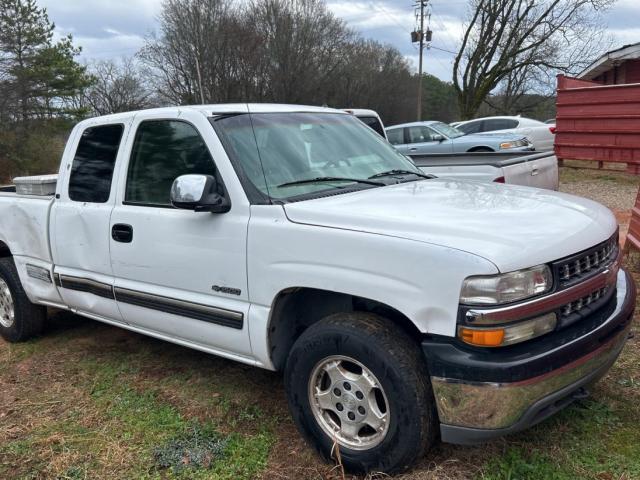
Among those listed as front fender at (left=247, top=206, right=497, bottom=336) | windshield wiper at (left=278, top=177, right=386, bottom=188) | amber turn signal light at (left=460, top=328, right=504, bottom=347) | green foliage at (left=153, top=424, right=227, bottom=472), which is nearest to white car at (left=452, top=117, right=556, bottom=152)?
windshield wiper at (left=278, top=177, right=386, bottom=188)

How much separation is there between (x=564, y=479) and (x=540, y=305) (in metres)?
0.90

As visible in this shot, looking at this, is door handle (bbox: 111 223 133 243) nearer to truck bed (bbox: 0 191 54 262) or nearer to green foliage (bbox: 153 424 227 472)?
truck bed (bbox: 0 191 54 262)

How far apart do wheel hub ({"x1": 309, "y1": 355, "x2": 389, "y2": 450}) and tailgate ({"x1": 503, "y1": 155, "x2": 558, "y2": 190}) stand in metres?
3.63

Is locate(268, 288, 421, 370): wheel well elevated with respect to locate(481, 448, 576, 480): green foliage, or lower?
elevated

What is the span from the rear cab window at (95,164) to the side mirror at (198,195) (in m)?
1.10

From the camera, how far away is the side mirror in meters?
2.99

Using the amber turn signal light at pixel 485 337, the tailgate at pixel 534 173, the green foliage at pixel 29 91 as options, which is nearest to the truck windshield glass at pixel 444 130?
the tailgate at pixel 534 173

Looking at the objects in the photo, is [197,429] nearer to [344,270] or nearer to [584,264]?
[344,270]

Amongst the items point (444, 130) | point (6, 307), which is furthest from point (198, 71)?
point (6, 307)

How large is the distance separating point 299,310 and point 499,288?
127 centimetres

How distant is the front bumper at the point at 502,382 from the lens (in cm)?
228

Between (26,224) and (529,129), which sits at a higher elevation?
(529,129)

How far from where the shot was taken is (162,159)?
3.64 metres

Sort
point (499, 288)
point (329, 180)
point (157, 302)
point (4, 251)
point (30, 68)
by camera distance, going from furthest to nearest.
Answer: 1. point (30, 68)
2. point (4, 251)
3. point (157, 302)
4. point (329, 180)
5. point (499, 288)
